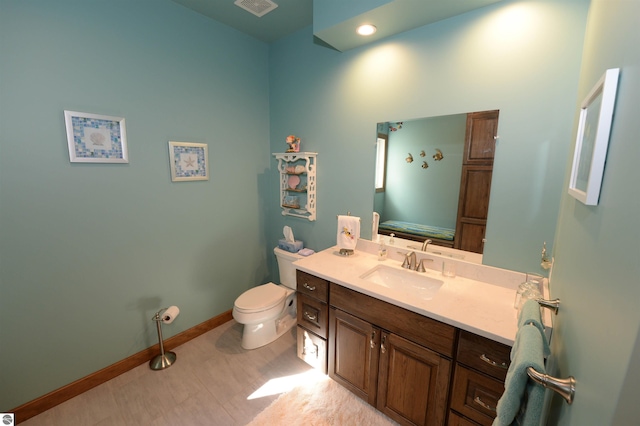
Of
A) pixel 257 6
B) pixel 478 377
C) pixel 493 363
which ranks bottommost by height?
pixel 478 377

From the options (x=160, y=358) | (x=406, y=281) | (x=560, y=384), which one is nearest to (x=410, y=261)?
(x=406, y=281)

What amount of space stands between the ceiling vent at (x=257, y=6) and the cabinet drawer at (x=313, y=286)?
197cm

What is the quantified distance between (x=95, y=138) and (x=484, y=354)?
2.51 meters

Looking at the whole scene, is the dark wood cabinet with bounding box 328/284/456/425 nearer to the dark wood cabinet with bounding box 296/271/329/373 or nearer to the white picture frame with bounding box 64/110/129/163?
the dark wood cabinet with bounding box 296/271/329/373

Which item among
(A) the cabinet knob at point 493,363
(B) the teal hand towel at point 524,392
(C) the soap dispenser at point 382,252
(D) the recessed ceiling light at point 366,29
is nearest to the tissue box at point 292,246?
(C) the soap dispenser at point 382,252

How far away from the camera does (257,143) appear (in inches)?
104

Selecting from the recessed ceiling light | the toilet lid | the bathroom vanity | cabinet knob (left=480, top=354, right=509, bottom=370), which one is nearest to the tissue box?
the toilet lid

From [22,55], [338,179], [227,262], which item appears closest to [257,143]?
[338,179]

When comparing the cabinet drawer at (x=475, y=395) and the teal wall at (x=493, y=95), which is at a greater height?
the teal wall at (x=493, y=95)

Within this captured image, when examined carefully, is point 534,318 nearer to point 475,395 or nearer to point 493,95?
point 475,395

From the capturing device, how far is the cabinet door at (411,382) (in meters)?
1.30

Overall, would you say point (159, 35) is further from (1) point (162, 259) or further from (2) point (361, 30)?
(1) point (162, 259)

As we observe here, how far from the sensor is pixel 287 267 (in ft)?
8.20

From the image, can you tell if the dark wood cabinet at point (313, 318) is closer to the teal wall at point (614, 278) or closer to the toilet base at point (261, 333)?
the toilet base at point (261, 333)
